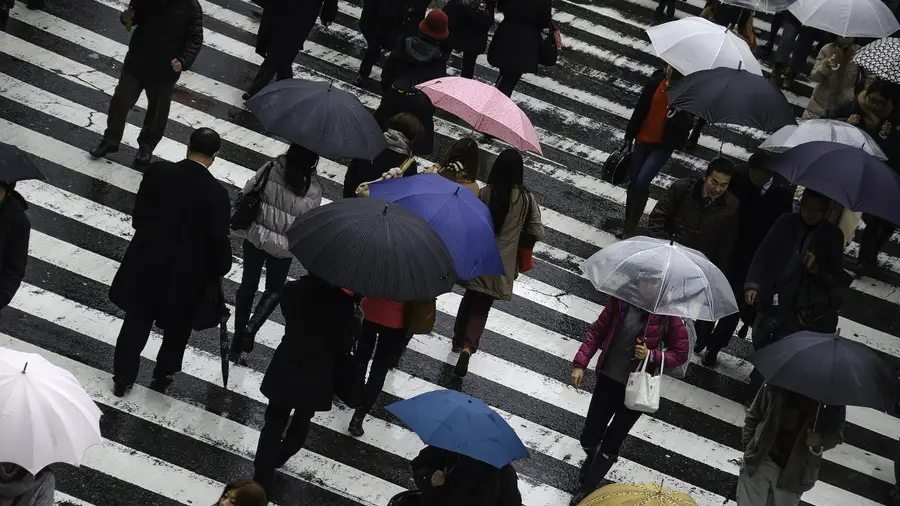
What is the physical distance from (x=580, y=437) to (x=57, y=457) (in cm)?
443

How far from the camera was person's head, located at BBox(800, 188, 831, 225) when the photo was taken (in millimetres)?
10766

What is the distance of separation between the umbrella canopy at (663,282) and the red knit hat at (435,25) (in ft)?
13.1

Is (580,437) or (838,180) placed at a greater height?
(838,180)

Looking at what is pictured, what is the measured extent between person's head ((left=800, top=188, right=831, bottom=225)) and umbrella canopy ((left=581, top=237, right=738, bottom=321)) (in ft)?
6.32

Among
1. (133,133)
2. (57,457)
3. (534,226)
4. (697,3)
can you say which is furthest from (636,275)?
(697,3)

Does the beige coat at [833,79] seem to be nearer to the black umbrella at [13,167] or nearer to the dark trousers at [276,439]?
the dark trousers at [276,439]

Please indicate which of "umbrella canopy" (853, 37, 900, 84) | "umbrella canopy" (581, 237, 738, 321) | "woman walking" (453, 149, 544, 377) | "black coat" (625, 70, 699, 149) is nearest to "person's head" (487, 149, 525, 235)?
"woman walking" (453, 149, 544, 377)

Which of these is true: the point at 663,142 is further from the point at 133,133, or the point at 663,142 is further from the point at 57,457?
the point at 57,457

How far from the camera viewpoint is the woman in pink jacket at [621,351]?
9055mm

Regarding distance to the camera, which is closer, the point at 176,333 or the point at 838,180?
the point at 176,333

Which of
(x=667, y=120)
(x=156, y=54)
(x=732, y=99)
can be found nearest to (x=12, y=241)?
(x=156, y=54)

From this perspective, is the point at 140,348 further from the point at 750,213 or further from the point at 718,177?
the point at 750,213

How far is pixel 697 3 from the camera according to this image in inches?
719

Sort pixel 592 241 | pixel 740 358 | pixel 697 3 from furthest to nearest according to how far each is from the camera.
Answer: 1. pixel 697 3
2. pixel 592 241
3. pixel 740 358
